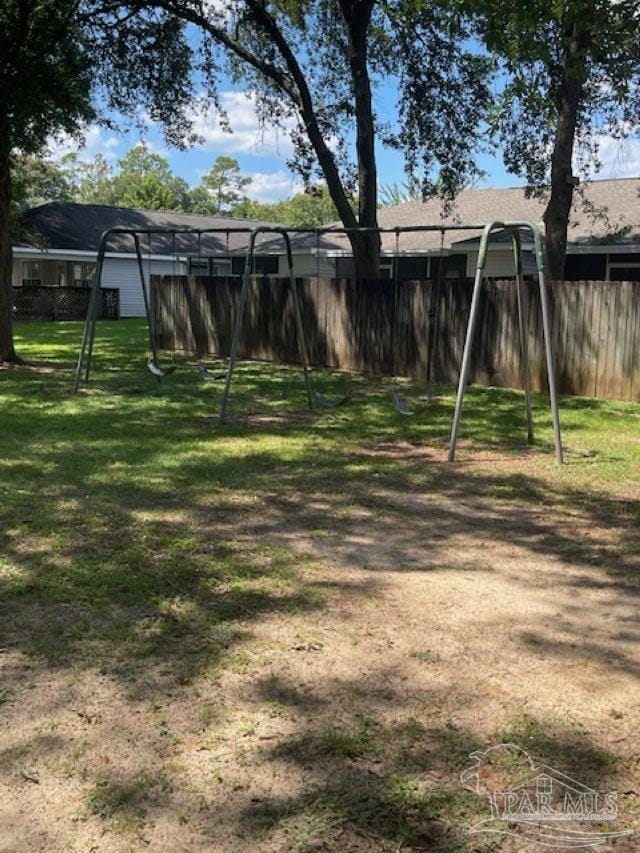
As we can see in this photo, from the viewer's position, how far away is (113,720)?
9.03 ft

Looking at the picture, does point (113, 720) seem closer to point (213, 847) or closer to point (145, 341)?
point (213, 847)

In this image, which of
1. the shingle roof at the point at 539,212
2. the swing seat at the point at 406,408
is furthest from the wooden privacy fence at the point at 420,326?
the shingle roof at the point at 539,212

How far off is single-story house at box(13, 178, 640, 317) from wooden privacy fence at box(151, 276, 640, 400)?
198cm

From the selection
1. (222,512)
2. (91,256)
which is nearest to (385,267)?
(91,256)

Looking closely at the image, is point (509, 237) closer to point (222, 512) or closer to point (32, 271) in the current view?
point (222, 512)

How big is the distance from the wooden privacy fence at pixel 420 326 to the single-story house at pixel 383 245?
6.49ft

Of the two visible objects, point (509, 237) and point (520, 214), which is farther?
point (520, 214)

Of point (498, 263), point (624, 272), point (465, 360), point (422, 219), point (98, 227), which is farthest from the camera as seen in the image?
point (98, 227)

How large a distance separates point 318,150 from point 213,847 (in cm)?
1651

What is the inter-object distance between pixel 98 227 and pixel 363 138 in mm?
20918

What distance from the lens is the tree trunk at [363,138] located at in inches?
608

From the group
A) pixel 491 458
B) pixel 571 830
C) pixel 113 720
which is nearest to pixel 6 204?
pixel 491 458

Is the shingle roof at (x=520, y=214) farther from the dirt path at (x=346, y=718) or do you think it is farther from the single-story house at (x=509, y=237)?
the dirt path at (x=346, y=718)

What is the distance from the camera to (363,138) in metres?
16.4
